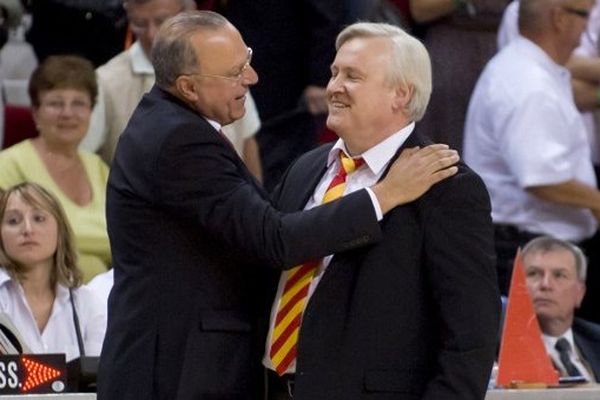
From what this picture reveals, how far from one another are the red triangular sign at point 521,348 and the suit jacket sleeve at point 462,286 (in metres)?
1.26

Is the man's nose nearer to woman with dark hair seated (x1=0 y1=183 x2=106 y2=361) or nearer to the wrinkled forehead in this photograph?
the wrinkled forehead

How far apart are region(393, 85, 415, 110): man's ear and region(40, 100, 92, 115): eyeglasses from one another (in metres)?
3.08

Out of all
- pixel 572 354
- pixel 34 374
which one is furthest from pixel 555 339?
pixel 34 374

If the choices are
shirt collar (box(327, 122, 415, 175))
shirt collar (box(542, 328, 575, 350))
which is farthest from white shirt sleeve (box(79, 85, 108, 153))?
shirt collar (box(327, 122, 415, 175))

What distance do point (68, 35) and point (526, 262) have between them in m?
2.27

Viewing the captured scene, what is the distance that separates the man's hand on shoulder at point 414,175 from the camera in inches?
173

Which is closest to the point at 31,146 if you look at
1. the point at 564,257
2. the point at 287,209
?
the point at 564,257

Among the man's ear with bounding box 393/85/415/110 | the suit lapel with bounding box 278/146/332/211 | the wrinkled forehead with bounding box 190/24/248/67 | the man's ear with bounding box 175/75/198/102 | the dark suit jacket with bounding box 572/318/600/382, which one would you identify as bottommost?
the dark suit jacket with bounding box 572/318/600/382

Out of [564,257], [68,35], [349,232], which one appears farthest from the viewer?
[68,35]

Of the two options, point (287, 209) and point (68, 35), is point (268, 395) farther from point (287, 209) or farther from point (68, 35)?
point (68, 35)

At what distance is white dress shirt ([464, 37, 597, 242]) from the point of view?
7359 mm

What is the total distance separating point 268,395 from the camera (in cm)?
474

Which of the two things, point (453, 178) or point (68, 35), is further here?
point (68, 35)

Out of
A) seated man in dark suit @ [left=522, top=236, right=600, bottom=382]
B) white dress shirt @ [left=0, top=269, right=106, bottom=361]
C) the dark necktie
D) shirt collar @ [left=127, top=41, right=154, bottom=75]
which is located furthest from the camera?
shirt collar @ [left=127, top=41, right=154, bottom=75]
